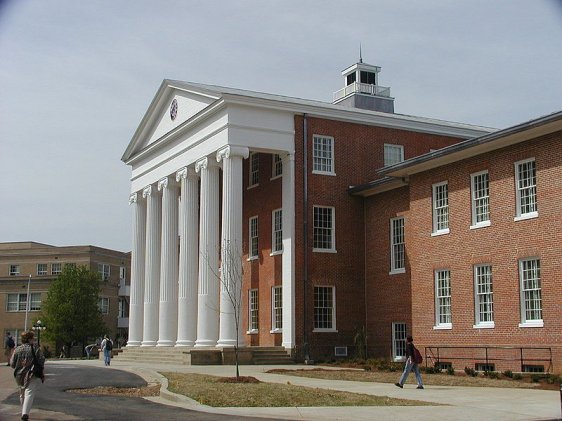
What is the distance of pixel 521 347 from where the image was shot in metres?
30.2

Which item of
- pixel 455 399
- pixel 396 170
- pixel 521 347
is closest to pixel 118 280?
pixel 396 170

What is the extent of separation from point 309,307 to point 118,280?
6051cm

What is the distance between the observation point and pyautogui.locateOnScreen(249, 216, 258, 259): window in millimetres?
47191

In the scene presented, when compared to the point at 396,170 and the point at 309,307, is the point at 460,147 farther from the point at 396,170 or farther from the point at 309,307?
the point at 309,307

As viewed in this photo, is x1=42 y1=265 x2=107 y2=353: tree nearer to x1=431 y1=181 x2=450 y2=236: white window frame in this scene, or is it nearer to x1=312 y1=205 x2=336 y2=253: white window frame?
x1=312 y1=205 x2=336 y2=253: white window frame

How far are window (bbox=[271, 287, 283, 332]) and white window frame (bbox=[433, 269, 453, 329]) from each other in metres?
10.8

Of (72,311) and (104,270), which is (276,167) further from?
(104,270)

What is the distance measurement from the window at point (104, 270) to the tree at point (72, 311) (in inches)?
691

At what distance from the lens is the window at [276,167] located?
45469mm

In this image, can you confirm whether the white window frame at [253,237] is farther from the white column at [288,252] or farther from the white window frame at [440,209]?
the white window frame at [440,209]

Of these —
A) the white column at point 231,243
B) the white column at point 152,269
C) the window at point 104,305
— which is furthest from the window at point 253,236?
the window at point 104,305

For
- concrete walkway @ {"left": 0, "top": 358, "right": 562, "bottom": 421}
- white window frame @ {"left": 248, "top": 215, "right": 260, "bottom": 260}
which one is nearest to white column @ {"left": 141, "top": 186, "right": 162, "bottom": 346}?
white window frame @ {"left": 248, "top": 215, "right": 260, "bottom": 260}

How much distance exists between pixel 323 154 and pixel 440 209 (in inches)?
394

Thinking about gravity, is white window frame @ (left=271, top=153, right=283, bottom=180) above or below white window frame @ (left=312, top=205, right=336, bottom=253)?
above
